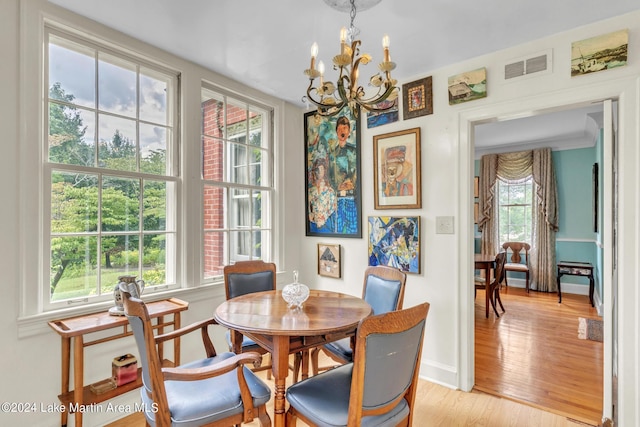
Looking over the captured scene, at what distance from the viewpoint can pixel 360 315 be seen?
1837 mm

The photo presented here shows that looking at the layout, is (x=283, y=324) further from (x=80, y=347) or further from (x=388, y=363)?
(x=80, y=347)

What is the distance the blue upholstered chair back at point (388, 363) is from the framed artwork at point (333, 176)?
1.84 metres

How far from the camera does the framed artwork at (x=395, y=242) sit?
110 inches

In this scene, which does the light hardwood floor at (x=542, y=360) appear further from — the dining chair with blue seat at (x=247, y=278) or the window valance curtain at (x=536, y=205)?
the dining chair with blue seat at (x=247, y=278)

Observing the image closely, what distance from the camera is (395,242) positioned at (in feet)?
9.62

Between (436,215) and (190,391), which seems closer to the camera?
(190,391)

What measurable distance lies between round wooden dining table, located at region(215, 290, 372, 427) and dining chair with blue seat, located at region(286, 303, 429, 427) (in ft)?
0.49

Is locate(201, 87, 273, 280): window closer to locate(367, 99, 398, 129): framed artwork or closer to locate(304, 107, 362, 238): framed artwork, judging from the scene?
locate(304, 107, 362, 238): framed artwork

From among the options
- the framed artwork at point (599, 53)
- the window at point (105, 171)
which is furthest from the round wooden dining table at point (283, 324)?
the framed artwork at point (599, 53)

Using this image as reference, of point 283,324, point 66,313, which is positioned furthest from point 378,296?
point 66,313

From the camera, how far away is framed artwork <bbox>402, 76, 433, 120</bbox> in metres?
2.73

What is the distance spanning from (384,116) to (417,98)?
1.08 ft

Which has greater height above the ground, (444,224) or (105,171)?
(105,171)

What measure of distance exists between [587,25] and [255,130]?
2.69m
